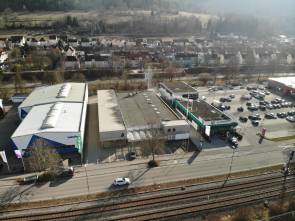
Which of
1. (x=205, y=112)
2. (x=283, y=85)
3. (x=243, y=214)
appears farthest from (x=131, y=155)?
(x=283, y=85)

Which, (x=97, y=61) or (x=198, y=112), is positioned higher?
(x=97, y=61)

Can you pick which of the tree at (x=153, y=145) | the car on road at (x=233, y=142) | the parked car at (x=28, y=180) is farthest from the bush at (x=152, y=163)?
the parked car at (x=28, y=180)

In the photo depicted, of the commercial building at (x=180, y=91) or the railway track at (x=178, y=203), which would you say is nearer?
the railway track at (x=178, y=203)

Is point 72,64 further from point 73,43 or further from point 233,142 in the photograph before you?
point 233,142

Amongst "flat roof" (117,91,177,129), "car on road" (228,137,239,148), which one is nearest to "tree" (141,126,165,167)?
"flat roof" (117,91,177,129)

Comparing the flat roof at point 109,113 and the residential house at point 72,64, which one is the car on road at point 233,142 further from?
the residential house at point 72,64

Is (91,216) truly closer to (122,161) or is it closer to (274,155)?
(122,161)

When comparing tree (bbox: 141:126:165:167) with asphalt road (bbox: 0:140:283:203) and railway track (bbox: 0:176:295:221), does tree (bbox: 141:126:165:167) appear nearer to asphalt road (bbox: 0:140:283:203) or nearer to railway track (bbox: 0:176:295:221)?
asphalt road (bbox: 0:140:283:203)

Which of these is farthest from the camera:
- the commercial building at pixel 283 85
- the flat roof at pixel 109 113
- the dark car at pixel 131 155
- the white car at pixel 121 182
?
the commercial building at pixel 283 85
